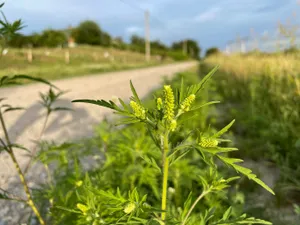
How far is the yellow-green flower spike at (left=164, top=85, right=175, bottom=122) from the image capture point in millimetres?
695

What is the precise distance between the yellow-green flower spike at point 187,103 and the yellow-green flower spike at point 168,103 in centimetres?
4

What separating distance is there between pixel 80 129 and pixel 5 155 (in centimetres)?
127

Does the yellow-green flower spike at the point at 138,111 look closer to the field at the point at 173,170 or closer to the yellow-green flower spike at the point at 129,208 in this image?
the field at the point at 173,170

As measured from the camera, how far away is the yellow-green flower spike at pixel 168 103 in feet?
2.28

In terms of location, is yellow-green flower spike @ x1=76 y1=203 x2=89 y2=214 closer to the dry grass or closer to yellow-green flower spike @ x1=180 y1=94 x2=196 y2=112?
yellow-green flower spike @ x1=180 y1=94 x2=196 y2=112

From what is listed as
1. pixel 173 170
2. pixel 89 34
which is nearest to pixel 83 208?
pixel 173 170

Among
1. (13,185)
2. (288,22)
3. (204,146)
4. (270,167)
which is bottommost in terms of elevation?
(270,167)

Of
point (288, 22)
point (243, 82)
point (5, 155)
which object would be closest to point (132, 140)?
point (5, 155)

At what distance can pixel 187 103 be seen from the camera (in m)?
0.76

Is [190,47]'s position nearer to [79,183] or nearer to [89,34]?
[89,34]

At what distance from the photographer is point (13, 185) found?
5.99ft

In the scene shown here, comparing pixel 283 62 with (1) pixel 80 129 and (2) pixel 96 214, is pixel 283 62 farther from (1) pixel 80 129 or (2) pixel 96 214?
(2) pixel 96 214

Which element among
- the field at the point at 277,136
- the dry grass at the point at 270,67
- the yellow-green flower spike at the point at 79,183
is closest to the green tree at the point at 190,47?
the dry grass at the point at 270,67

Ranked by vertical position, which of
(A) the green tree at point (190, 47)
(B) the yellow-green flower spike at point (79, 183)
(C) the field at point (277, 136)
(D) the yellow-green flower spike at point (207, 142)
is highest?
(A) the green tree at point (190, 47)
